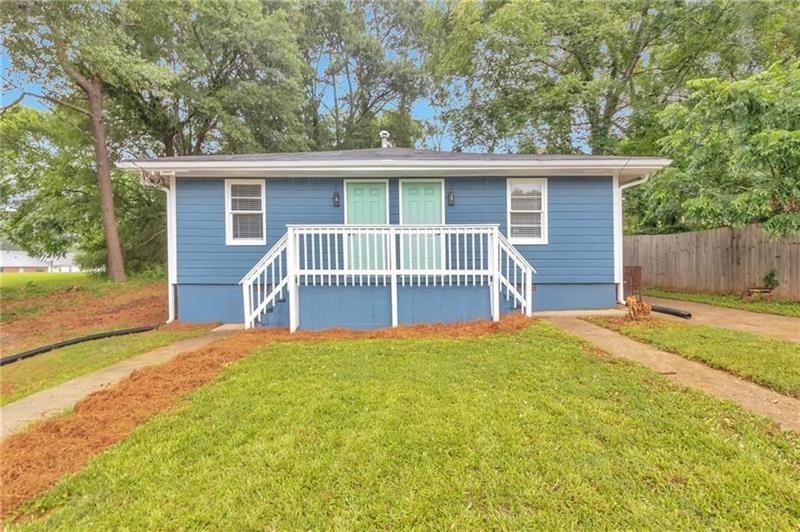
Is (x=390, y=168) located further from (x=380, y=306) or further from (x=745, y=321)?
(x=745, y=321)

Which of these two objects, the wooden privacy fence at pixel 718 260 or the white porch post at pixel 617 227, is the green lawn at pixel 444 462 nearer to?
the white porch post at pixel 617 227

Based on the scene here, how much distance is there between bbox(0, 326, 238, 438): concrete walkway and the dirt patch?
301 cm

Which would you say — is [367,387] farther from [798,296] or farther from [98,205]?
[98,205]

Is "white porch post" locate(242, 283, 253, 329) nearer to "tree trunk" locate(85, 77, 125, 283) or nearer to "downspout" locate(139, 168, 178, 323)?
"downspout" locate(139, 168, 178, 323)

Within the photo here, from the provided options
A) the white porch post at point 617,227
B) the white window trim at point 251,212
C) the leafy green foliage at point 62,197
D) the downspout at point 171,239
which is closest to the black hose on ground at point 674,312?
the white porch post at point 617,227

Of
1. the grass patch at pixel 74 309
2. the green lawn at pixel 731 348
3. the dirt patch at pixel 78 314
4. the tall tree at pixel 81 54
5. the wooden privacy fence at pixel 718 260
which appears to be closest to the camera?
the green lawn at pixel 731 348

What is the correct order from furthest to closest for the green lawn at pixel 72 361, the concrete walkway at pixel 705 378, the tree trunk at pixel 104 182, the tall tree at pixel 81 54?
1. the tree trunk at pixel 104 182
2. the tall tree at pixel 81 54
3. the green lawn at pixel 72 361
4. the concrete walkway at pixel 705 378

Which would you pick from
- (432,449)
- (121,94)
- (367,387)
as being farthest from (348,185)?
(121,94)

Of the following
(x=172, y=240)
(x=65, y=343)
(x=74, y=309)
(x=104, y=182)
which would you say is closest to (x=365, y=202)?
(x=172, y=240)

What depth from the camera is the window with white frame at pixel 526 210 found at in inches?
301

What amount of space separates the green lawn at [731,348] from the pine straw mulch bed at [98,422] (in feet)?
7.05

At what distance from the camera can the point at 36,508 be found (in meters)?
2.00

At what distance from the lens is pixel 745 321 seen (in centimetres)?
611

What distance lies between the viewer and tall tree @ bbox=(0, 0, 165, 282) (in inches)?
389
